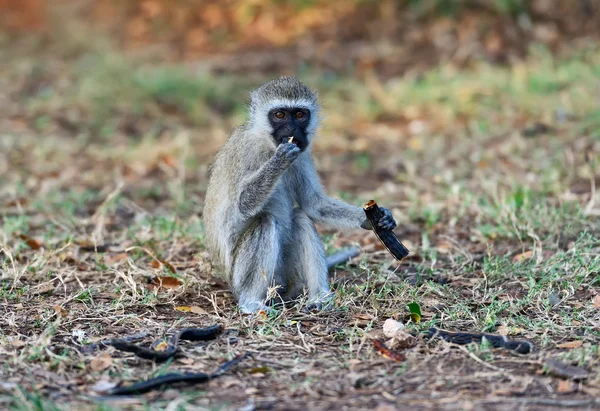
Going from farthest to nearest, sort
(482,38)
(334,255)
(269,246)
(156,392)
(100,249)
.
Answer: (482,38), (100,249), (334,255), (269,246), (156,392)

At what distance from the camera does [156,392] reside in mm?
4098

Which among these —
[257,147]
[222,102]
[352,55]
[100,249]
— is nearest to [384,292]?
[257,147]

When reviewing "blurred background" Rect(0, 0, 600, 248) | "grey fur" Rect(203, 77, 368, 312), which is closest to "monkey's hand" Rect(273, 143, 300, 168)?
"grey fur" Rect(203, 77, 368, 312)

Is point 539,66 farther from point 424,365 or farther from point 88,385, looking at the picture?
point 88,385

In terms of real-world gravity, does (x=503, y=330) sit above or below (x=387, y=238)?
below

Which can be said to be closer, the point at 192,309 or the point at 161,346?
the point at 161,346

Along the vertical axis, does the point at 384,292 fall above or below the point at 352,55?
below

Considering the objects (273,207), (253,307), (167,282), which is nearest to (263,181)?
(273,207)

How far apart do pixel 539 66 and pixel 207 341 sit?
27.5ft

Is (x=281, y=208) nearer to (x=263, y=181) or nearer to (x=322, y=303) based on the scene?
(x=263, y=181)

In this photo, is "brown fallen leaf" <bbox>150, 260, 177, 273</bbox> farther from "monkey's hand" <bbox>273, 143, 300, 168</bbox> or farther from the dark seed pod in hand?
the dark seed pod in hand

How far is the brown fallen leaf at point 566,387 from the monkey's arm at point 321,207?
78.3 inches

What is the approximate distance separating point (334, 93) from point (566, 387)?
8.53 meters

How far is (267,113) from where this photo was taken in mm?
5746
